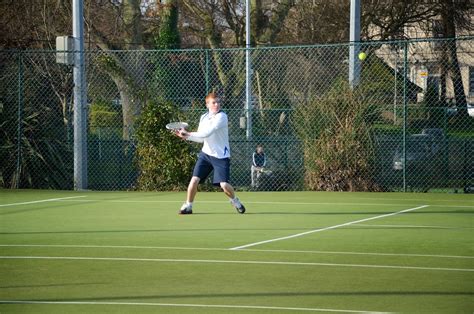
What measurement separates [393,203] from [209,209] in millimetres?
3304

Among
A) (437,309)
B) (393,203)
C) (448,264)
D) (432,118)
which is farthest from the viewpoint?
(432,118)

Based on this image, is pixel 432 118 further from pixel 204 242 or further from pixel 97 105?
pixel 204 242

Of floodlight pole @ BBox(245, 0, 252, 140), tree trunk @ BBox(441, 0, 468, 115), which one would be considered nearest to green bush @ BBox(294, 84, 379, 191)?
floodlight pole @ BBox(245, 0, 252, 140)

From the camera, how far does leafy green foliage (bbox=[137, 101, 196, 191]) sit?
2141 centimetres

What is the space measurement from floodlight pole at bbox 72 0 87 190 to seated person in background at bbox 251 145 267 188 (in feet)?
11.6

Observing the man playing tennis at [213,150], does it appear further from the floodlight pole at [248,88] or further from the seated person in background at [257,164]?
the seated person in background at [257,164]

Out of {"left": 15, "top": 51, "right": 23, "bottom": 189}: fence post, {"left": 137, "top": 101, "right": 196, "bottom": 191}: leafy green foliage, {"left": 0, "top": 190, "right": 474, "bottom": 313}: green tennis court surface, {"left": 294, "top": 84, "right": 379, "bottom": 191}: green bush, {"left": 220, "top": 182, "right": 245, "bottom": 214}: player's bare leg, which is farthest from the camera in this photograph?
{"left": 15, "top": 51, "right": 23, "bottom": 189}: fence post

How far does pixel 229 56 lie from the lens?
3641 cm

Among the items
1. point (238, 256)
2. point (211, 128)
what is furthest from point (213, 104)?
point (238, 256)

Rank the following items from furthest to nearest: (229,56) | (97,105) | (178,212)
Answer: (229,56) < (97,105) < (178,212)

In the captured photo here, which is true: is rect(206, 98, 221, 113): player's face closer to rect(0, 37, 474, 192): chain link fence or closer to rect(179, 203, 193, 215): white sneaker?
rect(179, 203, 193, 215): white sneaker

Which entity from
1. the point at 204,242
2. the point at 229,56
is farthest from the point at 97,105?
the point at 204,242

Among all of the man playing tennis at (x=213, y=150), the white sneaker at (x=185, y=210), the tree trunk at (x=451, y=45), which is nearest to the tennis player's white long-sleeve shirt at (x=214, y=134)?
the man playing tennis at (x=213, y=150)

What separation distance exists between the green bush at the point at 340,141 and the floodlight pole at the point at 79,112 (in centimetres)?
459
